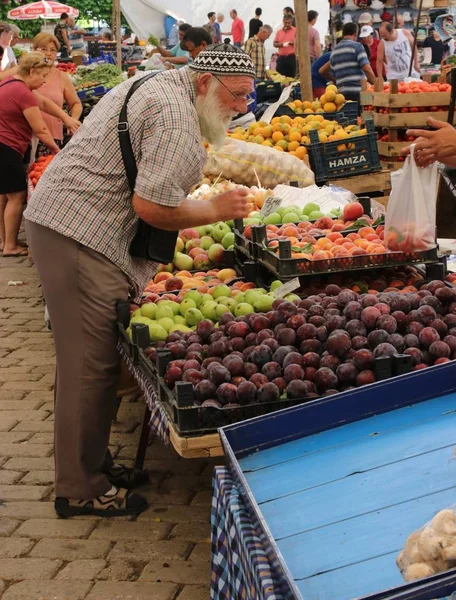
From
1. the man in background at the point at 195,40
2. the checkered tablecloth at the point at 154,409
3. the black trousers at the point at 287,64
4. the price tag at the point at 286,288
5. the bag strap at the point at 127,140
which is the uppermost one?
the bag strap at the point at 127,140

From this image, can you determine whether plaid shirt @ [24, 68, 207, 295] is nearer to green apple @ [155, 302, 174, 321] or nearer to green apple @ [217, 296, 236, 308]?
green apple @ [155, 302, 174, 321]

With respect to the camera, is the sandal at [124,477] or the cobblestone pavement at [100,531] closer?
the cobblestone pavement at [100,531]

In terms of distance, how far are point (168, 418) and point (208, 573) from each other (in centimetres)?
77

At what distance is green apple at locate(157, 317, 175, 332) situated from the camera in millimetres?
3430

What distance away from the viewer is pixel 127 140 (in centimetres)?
312

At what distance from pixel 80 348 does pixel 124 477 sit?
2.58 ft

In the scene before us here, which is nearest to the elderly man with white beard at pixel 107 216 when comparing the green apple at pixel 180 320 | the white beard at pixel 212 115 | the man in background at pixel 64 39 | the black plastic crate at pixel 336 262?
the white beard at pixel 212 115

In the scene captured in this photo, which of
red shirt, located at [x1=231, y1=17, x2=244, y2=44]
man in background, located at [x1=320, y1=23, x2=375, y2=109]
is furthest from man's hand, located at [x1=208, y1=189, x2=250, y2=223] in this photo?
red shirt, located at [x1=231, y1=17, x2=244, y2=44]

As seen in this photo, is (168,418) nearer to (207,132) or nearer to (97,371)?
(97,371)

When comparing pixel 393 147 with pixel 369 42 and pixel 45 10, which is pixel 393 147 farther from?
pixel 45 10

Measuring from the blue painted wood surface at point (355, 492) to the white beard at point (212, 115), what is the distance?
1460 millimetres

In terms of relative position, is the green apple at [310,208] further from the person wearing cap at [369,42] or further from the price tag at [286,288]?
the person wearing cap at [369,42]

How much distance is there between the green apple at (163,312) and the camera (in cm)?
352

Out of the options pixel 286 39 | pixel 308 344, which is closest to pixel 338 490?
pixel 308 344
